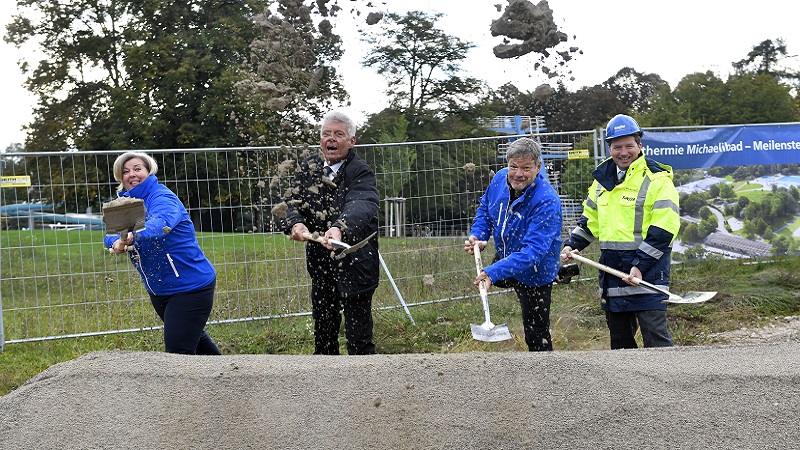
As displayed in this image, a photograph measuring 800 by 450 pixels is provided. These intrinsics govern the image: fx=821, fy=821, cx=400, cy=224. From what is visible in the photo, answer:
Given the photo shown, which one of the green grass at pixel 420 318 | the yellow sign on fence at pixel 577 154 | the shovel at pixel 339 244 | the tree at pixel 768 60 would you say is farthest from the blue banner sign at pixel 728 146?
the tree at pixel 768 60

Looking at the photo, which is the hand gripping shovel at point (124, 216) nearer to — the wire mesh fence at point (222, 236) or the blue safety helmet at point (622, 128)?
the wire mesh fence at point (222, 236)

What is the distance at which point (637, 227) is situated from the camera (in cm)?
488

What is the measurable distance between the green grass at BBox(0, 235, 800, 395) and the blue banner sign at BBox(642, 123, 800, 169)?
182 cm

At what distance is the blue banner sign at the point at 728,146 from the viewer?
9516 mm

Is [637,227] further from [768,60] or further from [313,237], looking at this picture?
[768,60]

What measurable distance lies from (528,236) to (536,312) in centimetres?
49

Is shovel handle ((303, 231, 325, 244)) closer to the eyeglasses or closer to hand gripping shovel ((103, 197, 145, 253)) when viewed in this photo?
the eyeglasses

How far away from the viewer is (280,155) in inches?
Result: 286

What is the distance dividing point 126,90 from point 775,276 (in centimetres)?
1830

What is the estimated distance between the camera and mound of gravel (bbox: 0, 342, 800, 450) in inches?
127

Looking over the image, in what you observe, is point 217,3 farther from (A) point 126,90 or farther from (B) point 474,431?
(B) point 474,431

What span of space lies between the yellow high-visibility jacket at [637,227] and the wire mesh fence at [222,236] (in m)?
2.56

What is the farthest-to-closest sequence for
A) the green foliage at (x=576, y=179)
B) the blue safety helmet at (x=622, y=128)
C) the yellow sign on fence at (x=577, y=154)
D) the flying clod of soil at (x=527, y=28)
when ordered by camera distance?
the green foliage at (x=576, y=179) → the yellow sign on fence at (x=577, y=154) → the flying clod of soil at (x=527, y=28) → the blue safety helmet at (x=622, y=128)

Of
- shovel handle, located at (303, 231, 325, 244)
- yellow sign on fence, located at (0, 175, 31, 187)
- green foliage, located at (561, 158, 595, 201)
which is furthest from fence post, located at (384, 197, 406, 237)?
yellow sign on fence, located at (0, 175, 31, 187)
